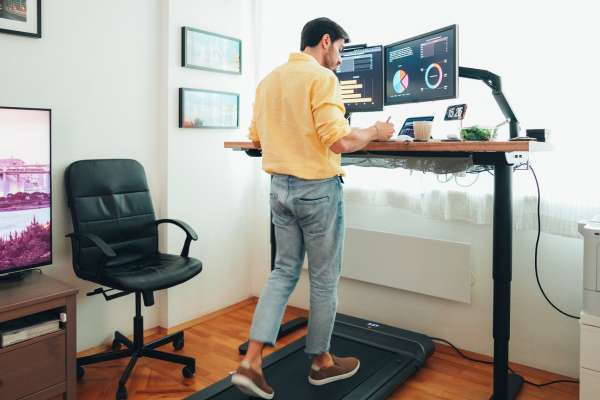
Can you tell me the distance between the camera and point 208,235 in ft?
10.8

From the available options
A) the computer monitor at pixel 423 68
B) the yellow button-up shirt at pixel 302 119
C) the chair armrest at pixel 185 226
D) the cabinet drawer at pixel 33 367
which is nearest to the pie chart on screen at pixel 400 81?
the computer monitor at pixel 423 68

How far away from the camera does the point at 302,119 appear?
1.96 metres

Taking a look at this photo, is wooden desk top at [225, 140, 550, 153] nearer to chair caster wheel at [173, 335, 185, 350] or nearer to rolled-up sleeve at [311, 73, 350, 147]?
rolled-up sleeve at [311, 73, 350, 147]

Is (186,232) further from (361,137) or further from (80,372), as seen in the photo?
(361,137)

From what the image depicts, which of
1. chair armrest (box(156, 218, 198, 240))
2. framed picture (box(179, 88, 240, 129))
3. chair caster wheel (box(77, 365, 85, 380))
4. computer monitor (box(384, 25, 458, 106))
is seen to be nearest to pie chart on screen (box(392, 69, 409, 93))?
computer monitor (box(384, 25, 458, 106))

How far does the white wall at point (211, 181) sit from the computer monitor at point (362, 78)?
896mm

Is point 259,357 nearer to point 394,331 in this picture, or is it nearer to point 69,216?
point 394,331

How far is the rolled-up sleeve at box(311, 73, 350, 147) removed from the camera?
1913mm

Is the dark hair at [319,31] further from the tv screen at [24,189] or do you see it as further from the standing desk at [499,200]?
the tv screen at [24,189]

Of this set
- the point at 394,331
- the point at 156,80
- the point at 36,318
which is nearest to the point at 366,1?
the point at 156,80

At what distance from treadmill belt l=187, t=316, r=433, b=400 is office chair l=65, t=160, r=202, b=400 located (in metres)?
0.40

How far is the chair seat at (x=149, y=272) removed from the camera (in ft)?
7.52

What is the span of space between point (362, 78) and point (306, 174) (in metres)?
1.03

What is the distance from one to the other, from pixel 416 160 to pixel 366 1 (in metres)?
1.08
